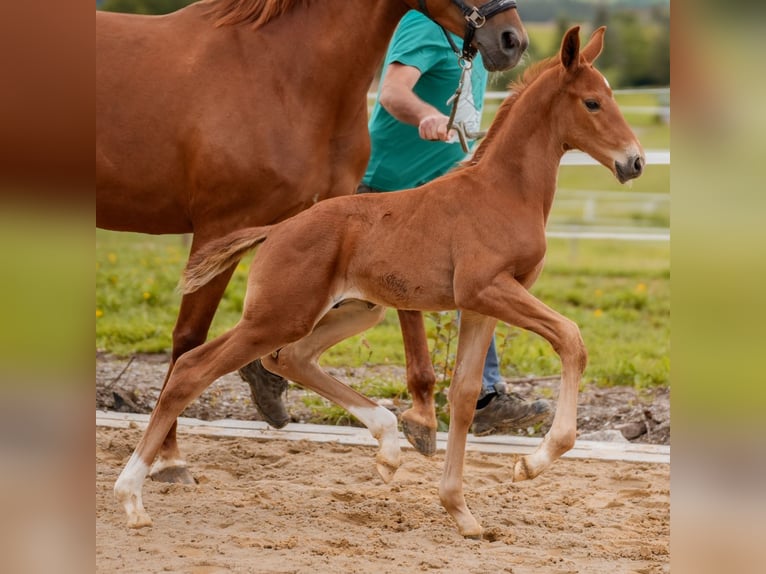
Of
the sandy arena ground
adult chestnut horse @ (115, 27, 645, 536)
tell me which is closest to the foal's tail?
adult chestnut horse @ (115, 27, 645, 536)

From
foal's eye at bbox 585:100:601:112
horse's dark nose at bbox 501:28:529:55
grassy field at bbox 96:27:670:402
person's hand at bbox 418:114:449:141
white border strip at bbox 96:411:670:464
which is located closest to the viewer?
foal's eye at bbox 585:100:601:112

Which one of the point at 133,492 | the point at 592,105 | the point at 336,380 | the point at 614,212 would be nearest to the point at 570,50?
the point at 592,105

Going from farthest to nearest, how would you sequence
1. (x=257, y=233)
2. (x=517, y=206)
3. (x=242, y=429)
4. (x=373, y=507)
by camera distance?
(x=242, y=429) → (x=373, y=507) → (x=257, y=233) → (x=517, y=206)

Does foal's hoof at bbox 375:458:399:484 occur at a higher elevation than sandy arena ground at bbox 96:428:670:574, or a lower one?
higher

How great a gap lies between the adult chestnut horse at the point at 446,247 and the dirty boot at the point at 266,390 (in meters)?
1.38

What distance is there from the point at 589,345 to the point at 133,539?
4.44 metres

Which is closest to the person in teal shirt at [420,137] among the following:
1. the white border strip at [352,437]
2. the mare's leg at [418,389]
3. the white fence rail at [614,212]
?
the white border strip at [352,437]

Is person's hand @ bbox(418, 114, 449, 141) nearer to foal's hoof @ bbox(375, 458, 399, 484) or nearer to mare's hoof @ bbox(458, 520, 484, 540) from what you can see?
foal's hoof @ bbox(375, 458, 399, 484)

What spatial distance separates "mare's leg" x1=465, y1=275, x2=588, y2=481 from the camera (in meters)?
3.03

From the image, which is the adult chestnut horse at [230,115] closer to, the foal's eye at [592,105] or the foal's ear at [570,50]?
the foal's ear at [570,50]

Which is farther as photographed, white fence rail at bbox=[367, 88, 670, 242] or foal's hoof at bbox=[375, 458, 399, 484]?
white fence rail at bbox=[367, 88, 670, 242]

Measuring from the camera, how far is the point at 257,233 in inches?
141
